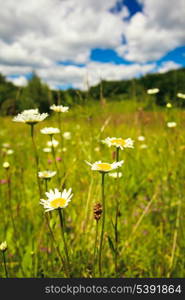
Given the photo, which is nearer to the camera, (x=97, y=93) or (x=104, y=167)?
(x=104, y=167)

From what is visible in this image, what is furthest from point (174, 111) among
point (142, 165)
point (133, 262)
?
point (133, 262)

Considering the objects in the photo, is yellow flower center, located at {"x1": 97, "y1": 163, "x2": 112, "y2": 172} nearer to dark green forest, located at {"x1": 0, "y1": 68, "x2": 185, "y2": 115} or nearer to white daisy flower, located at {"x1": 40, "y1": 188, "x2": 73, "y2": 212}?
white daisy flower, located at {"x1": 40, "y1": 188, "x2": 73, "y2": 212}

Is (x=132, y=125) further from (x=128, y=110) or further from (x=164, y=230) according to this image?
(x=164, y=230)

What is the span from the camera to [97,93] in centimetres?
164

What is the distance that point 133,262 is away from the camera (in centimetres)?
115

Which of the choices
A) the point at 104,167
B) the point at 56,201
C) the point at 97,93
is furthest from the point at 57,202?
the point at 97,93

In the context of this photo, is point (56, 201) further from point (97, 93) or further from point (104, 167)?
point (97, 93)

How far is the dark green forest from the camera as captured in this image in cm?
160

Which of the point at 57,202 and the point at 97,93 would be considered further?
the point at 97,93

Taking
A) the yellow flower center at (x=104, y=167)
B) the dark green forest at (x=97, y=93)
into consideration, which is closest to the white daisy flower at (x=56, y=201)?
the yellow flower center at (x=104, y=167)

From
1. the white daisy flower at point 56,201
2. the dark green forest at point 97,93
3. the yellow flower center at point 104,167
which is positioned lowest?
the white daisy flower at point 56,201

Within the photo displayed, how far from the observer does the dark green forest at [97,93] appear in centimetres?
160

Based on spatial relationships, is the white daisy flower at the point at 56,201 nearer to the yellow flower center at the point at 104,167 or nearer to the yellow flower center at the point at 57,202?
the yellow flower center at the point at 57,202

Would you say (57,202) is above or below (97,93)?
below
